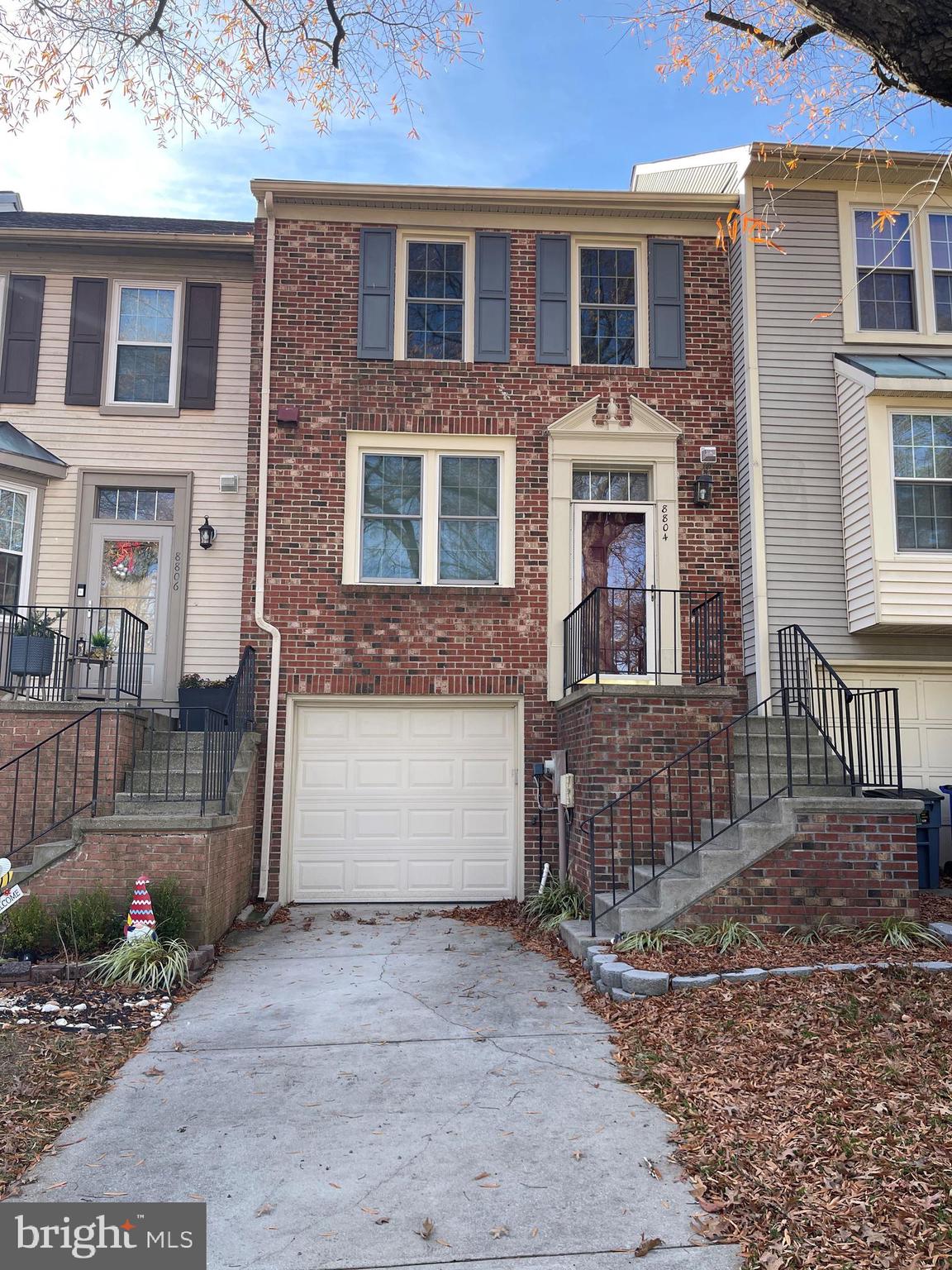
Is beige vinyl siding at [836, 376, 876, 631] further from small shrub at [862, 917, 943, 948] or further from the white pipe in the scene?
the white pipe

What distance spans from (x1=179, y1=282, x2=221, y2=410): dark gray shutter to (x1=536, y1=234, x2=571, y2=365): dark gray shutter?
3.51m

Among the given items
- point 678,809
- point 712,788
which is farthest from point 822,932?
point 678,809

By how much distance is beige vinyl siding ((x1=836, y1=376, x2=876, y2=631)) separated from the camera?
902 centimetres

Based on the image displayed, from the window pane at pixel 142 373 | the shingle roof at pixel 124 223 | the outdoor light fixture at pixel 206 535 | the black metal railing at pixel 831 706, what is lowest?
the black metal railing at pixel 831 706

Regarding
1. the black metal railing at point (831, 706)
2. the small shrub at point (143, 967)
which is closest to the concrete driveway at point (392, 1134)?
the small shrub at point (143, 967)

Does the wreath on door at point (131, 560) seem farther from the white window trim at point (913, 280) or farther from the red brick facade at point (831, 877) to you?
the white window trim at point (913, 280)

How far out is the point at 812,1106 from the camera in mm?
4090

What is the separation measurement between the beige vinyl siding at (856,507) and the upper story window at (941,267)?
141 centimetres

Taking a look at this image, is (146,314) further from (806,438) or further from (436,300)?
(806,438)

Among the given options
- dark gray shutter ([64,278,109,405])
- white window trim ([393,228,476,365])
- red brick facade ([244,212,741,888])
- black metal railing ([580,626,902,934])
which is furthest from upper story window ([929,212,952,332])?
dark gray shutter ([64,278,109,405])

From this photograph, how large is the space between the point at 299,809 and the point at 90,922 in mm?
3071

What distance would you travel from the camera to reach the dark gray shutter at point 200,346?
10406mm

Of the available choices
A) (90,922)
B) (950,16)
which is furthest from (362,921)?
(950,16)

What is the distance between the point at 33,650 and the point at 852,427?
7.99 metres
